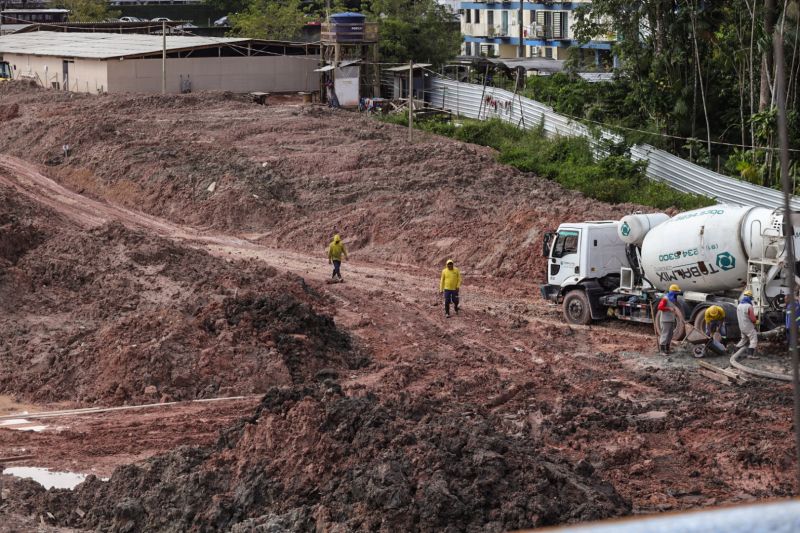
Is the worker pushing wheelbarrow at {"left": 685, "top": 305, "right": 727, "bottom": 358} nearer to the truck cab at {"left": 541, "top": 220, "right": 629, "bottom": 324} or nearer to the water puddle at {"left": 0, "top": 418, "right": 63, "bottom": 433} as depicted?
the truck cab at {"left": 541, "top": 220, "right": 629, "bottom": 324}

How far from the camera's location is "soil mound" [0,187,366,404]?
1931 cm

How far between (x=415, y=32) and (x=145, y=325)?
136 feet

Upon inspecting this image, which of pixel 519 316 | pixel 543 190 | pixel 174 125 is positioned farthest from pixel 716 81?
pixel 174 125

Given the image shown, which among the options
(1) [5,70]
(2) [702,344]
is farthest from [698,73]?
(1) [5,70]

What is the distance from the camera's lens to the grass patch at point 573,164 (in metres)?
33.9

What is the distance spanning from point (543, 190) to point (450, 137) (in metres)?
10.7

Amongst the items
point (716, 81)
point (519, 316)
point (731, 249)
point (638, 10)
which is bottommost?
point (519, 316)

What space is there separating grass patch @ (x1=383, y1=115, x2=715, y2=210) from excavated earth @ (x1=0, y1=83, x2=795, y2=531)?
1.49 m

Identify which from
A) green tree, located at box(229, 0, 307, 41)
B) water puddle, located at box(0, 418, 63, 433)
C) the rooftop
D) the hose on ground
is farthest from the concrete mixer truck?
green tree, located at box(229, 0, 307, 41)

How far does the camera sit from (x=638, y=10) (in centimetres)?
3953

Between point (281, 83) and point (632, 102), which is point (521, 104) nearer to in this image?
point (632, 102)

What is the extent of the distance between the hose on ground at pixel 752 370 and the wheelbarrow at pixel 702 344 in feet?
2.05

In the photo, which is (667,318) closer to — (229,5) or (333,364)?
(333,364)

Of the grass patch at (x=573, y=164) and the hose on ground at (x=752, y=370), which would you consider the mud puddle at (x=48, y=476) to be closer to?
the hose on ground at (x=752, y=370)
